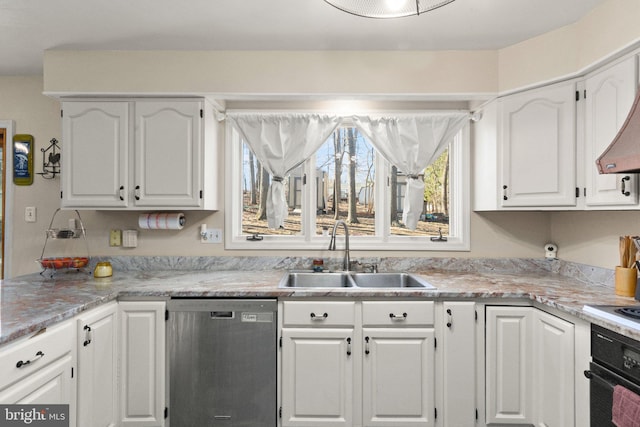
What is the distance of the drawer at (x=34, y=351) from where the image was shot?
1.27 m

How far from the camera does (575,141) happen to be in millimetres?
2092

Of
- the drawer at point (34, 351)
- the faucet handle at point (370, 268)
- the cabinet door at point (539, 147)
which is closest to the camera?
the drawer at point (34, 351)

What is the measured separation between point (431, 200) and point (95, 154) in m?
2.44

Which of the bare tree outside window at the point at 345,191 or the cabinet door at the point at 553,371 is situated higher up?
the bare tree outside window at the point at 345,191

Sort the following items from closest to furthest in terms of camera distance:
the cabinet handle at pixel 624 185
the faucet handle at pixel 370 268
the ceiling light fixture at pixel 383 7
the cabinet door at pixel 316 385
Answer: the ceiling light fixture at pixel 383 7 → the cabinet handle at pixel 624 185 → the cabinet door at pixel 316 385 → the faucet handle at pixel 370 268

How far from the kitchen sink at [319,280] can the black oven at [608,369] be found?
137cm

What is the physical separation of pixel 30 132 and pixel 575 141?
147 inches

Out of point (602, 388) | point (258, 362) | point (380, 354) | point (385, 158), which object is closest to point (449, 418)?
point (380, 354)

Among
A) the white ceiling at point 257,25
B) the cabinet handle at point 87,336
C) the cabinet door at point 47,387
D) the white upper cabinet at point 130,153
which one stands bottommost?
the cabinet door at point 47,387

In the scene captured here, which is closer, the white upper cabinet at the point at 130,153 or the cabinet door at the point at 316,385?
the cabinet door at the point at 316,385

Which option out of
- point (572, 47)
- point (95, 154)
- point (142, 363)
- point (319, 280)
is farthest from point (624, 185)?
point (95, 154)

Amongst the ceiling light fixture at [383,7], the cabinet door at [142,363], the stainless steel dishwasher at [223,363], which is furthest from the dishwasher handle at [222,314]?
the ceiling light fixture at [383,7]

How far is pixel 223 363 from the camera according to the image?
6.56 ft

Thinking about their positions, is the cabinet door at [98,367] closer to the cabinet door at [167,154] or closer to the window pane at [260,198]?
the cabinet door at [167,154]
